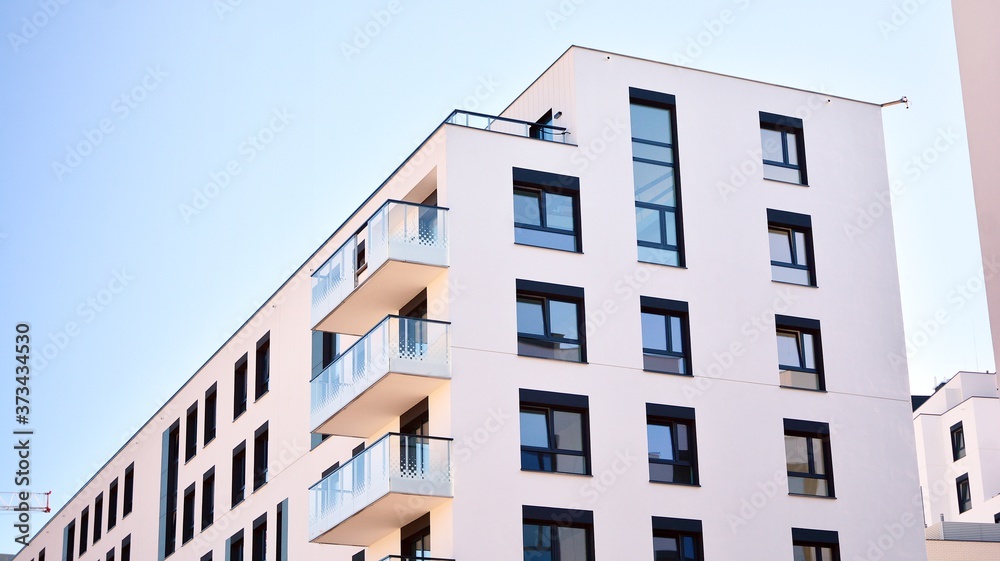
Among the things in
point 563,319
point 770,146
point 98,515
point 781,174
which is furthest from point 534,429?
point 98,515

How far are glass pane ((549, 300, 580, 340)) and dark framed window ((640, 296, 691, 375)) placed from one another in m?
1.61

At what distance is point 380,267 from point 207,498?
54.9 ft

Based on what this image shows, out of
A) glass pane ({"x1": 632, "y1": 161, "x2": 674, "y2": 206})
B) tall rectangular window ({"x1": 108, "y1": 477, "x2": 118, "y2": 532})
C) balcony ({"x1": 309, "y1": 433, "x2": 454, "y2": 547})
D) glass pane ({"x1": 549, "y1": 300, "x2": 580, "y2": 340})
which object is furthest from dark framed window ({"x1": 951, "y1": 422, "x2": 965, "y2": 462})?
balcony ({"x1": 309, "y1": 433, "x2": 454, "y2": 547})

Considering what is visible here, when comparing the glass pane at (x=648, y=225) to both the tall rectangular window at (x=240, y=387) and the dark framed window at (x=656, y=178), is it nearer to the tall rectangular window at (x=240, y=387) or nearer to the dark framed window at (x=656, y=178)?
the dark framed window at (x=656, y=178)

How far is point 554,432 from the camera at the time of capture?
29375mm

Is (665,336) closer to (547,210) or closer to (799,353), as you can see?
(799,353)

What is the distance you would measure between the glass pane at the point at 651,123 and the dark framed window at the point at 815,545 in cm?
925

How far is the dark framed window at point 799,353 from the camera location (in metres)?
31.9

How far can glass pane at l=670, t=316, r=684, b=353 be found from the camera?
102ft

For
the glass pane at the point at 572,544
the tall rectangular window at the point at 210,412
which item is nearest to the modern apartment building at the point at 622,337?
the glass pane at the point at 572,544

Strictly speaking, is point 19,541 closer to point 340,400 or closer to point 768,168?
point 340,400

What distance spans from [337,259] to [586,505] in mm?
8491

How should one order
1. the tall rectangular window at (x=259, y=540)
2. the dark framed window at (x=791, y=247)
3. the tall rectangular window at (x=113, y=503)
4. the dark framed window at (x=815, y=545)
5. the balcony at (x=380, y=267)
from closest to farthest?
the balcony at (x=380, y=267) < the dark framed window at (x=815, y=545) < the dark framed window at (x=791, y=247) < the tall rectangular window at (x=259, y=540) < the tall rectangular window at (x=113, y=503)

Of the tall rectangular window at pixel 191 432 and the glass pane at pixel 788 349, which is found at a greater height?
the tall rectangular window at pixel 191 432
